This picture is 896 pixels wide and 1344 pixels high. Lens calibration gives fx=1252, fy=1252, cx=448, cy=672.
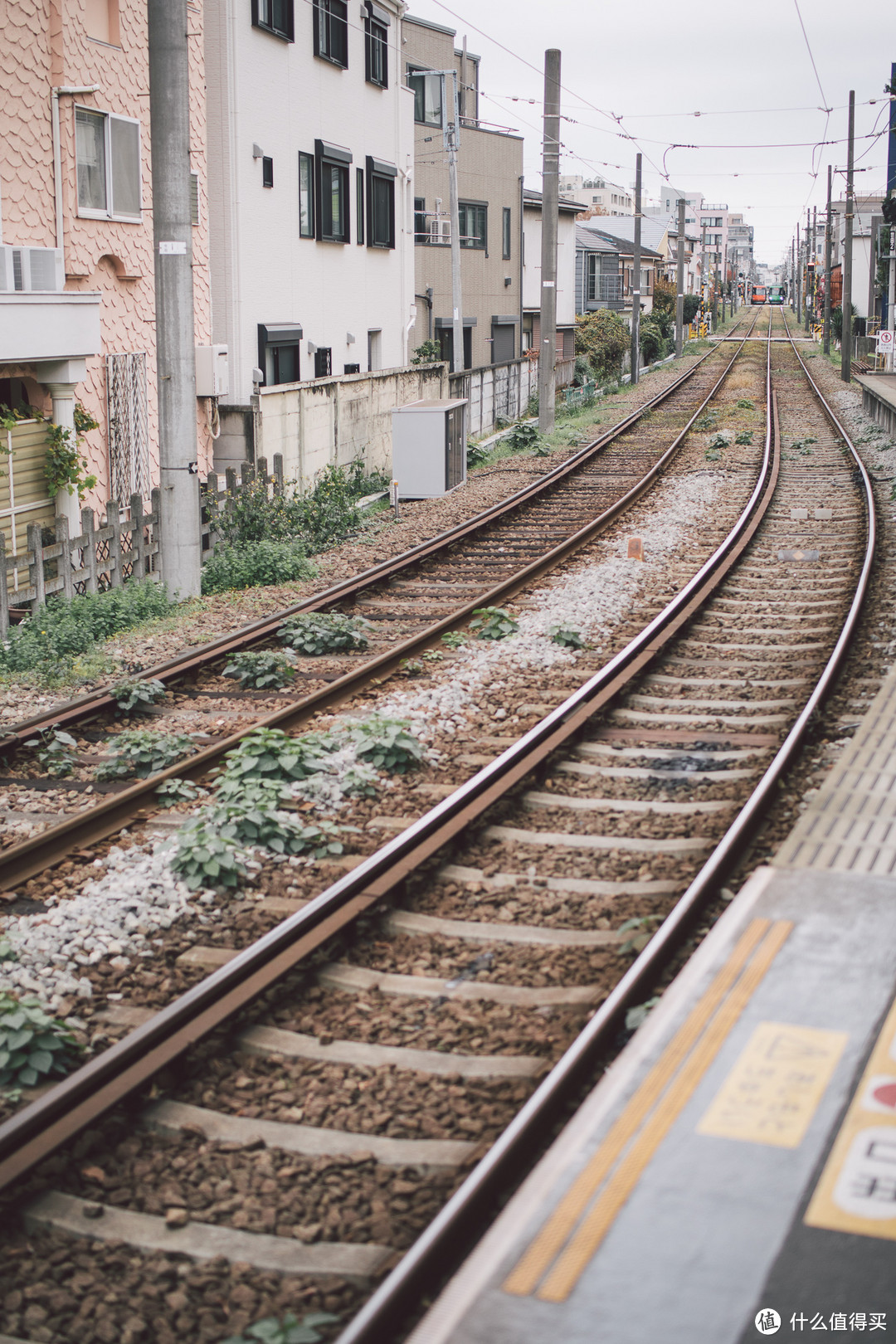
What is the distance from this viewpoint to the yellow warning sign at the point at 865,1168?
3.55 meters

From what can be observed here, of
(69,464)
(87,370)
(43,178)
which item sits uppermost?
(43,178)

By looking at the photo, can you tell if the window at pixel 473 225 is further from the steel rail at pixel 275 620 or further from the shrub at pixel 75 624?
the shrub at pixel 75 624

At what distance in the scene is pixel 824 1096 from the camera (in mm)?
4125

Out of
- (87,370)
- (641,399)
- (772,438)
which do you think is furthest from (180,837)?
(641,399)

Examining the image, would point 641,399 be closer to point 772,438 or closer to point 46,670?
point 772,438

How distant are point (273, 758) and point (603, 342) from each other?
147ft

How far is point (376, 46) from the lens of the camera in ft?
89.4

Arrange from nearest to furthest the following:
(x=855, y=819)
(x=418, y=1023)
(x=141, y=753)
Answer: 1. (x=418, y=1023)
2. (x=855, y=819)
3. (x=141, y=753)

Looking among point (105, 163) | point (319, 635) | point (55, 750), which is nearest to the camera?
point (55, 750)

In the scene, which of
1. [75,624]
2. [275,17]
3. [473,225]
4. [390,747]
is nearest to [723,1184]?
[390,747]

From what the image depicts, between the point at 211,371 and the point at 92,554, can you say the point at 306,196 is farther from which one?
the point at 92,554

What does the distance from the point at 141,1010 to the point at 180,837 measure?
1.46 meters

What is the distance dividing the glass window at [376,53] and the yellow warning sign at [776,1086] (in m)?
26.2

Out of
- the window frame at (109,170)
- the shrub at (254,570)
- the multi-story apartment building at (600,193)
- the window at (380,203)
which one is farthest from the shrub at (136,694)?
the multi-story apartment building at (600,193)
